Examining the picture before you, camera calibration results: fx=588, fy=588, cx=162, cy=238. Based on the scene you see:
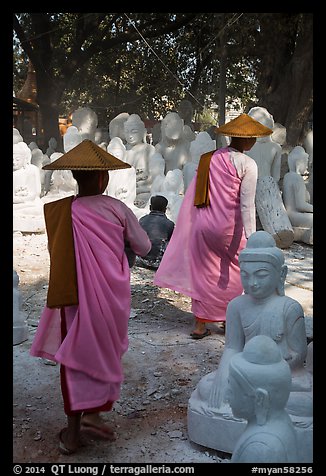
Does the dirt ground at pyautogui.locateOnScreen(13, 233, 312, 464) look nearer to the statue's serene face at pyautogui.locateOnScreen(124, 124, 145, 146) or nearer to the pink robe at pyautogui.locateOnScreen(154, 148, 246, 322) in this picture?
the pink robe at pyautogui.locateOnScreen(154, 148, 246, 322)

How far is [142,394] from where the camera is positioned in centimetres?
367

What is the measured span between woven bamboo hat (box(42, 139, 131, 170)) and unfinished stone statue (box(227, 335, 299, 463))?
4.05 feet

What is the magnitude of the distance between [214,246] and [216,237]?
8 cm

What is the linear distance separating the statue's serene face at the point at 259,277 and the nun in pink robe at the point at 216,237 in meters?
1.35

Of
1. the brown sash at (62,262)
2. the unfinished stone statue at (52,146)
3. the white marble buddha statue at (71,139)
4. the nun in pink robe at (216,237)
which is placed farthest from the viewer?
the unfinished stone statue at (52,146)

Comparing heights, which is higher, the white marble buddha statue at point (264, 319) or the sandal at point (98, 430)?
the white marble buddha statue at point (264, 319)

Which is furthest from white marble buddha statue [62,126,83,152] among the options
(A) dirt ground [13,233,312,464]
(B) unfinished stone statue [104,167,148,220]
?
(A) dirt ground [13,233,312,464]

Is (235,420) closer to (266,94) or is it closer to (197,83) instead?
(266,94)

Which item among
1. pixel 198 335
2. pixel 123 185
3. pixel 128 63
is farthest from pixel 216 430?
pixel 128 63

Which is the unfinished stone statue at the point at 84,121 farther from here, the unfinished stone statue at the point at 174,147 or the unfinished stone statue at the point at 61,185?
the unfinished stone statue at the point at 174,147

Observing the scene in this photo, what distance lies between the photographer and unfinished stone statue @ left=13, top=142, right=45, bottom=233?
329 inches

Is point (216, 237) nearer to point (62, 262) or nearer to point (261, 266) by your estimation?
point (261, 266)

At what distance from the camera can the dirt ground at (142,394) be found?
2.97 meters

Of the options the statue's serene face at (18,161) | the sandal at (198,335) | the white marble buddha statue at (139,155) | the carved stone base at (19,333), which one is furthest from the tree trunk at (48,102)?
the sandal at (198,335)
